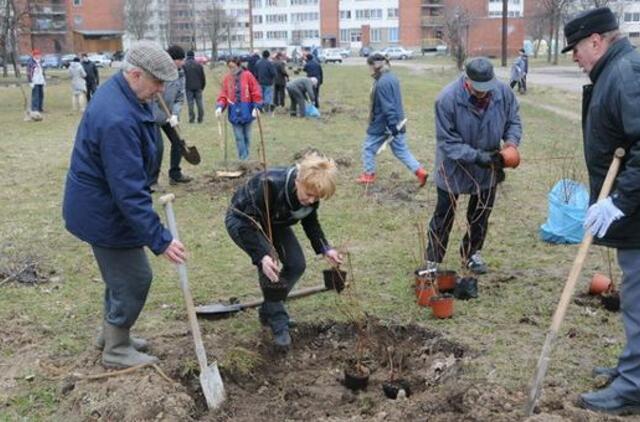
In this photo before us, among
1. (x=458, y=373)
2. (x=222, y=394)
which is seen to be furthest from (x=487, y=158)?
(x=222, y=394)

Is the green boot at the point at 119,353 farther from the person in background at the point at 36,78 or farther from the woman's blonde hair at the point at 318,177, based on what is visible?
the person in background at the point at 36,78

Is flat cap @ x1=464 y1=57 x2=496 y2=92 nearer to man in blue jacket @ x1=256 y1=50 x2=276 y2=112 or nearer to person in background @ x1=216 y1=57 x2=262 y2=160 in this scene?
person in background @ x1=216 y1=57 x2=262 y2=160

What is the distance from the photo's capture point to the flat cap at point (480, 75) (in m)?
5.10

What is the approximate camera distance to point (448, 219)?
5.50 m

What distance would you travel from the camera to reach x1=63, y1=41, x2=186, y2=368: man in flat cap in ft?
11.6

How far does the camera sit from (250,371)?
4164mm

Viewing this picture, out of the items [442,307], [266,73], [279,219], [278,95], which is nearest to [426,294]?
[442,307]

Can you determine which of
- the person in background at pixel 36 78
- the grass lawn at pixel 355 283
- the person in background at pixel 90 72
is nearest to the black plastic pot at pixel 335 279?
the grass lawn at pixel 355 283

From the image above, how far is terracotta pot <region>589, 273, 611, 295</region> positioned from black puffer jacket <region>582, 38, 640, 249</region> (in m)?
1.57

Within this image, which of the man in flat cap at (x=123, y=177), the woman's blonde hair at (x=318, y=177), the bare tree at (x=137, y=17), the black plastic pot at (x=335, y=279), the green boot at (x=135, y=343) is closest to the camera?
the man in flat cap at (x=123, y=177)

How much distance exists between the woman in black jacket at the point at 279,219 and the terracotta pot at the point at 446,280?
1256 mm

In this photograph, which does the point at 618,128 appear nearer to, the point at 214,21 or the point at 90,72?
the point at 90,72

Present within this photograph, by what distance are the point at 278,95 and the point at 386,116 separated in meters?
11.4

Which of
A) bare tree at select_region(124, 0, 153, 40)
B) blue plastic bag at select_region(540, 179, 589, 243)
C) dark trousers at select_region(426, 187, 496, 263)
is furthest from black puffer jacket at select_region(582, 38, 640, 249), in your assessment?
bare tree at select_region(124, 0, 153, 40)
